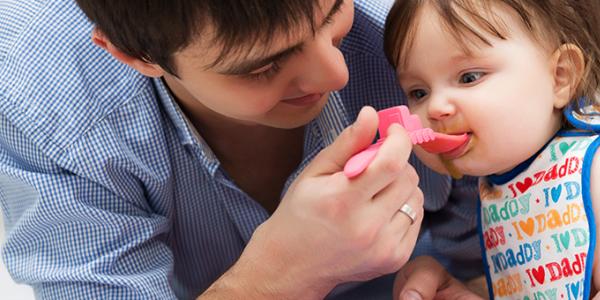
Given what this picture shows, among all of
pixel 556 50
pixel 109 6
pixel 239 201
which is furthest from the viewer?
pixel 239 201

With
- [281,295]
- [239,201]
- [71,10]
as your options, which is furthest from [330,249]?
[71,10]

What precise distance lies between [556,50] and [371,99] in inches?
13.5

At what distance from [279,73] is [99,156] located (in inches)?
12.3

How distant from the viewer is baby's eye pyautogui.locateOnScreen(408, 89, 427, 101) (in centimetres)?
110

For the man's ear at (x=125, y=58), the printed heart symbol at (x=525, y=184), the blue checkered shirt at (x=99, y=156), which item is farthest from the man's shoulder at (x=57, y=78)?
the printed heart symbol at (x=525, y=184)

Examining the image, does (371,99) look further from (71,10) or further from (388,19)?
(71,10)

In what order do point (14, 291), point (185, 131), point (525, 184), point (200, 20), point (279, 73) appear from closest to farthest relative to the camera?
1. point (200, 20)
2. point (279, 73)
3. point (525, 184)
4. point (185, 131)
5. point (14, 291)

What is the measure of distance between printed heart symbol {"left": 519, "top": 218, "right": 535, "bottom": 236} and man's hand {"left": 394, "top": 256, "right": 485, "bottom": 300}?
156 mm

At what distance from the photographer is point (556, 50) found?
104 cm

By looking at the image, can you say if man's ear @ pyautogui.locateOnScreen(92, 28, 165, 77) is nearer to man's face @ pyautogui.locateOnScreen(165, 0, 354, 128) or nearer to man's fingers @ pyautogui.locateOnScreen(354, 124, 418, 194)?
man's face @ pyautogui.locateOnScreen(165, 0, 354, 128)

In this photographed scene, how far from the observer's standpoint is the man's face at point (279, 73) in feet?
3.07

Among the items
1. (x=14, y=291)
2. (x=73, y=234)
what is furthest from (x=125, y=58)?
(x=14, y=291)

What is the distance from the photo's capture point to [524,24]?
102cm

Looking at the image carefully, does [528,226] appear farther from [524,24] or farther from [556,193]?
[524,24]
